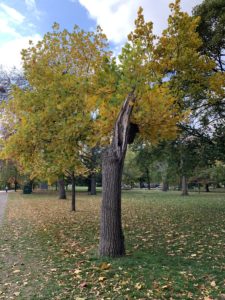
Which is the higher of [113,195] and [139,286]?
[113,195]

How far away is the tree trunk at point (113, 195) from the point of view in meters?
5.25

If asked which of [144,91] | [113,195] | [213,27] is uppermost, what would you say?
[213,27]

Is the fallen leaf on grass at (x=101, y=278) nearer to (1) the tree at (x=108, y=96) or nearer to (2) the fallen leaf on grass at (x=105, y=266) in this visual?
(2) the fallen leaf on grass at (x=105, y=266)

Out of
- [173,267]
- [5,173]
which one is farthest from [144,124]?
[5,173]

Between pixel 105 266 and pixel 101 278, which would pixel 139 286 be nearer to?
pixel 101 278

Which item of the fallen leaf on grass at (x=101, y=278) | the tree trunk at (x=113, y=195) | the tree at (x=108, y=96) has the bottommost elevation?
the fallen leaf on grass at (x=101, y=278)

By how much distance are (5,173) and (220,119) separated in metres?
22.9

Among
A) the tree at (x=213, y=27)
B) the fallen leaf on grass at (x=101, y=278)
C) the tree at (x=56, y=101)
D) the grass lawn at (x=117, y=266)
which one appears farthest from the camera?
the tree at (x=213, y=27)

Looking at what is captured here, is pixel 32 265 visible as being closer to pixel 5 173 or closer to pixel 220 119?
pixel 220 119

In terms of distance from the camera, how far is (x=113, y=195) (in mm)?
5383

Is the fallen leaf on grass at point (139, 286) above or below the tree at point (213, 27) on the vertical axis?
below

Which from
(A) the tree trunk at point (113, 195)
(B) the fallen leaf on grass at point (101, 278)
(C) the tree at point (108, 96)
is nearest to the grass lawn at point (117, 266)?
(B) the fallen leaf on grass at point (101, 278)

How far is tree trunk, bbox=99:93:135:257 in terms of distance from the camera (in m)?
5.25

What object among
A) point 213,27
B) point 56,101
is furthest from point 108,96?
point 213,27
